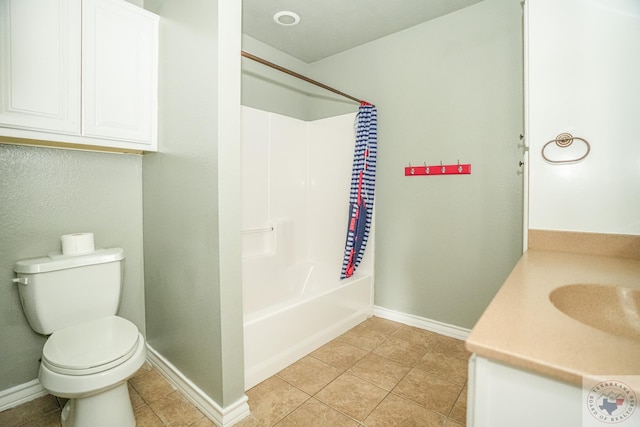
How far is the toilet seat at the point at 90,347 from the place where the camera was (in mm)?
1235

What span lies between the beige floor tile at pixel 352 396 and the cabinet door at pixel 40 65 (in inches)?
79.2

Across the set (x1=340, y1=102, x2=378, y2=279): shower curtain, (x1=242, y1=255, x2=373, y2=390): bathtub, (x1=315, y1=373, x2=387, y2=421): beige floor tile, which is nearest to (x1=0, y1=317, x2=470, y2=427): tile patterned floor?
(x1=315, y1=373, x2=387, y2=421): beige floor tile

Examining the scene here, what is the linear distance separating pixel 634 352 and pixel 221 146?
146cm

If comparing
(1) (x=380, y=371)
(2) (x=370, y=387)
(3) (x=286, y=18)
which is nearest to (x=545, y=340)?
(2) (x=370, y=387)

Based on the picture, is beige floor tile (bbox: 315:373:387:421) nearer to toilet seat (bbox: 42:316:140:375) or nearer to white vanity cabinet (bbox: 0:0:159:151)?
toilet seat (bbox: 42:316:140:375)

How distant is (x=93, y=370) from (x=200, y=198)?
0.86m

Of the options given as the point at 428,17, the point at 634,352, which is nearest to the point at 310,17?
the point at 428,17

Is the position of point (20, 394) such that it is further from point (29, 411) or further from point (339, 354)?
point (339, 354)

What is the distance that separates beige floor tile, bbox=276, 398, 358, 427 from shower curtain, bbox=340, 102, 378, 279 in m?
1.10

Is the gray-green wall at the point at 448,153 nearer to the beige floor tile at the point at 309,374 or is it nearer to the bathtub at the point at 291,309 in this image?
the bathtub at the point at 291,309

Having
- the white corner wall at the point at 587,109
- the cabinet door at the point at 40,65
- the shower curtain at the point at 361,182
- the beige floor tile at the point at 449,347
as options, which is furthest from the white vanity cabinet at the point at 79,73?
the beige floor tile at the point at 449,347

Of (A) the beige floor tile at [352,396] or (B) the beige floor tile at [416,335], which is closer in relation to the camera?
(A) the beige floor tile at [352,396]

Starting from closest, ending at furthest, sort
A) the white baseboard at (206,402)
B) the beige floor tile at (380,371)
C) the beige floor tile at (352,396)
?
the white baseboard at (206,402)
the beige floor tile at (352,396)
the beige floor tile at (380,371)

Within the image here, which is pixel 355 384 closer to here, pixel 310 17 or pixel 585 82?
pixel 585 82
